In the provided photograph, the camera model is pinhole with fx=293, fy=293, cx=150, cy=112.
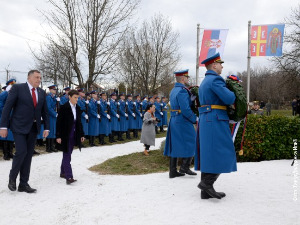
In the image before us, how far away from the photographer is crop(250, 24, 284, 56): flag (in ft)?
43.9

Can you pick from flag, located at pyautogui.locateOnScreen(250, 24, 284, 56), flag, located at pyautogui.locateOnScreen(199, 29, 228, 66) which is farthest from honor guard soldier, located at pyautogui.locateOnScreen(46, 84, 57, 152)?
flag, located at pyautogui.locateOnScreen(250, 24, 284, 56)

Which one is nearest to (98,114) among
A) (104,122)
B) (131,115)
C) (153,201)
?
(104,122)

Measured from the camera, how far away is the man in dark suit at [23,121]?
520 cm

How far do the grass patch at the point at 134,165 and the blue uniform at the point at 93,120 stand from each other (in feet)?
9.00

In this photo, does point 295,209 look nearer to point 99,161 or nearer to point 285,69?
point 99,161

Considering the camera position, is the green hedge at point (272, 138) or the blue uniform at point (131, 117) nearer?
the green hedge at point (272, 138)

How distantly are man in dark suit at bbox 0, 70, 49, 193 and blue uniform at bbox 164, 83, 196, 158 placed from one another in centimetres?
252

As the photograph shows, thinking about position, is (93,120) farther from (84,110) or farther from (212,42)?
(212,42)

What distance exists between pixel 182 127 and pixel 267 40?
9.94m

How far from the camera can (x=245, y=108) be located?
4.40m

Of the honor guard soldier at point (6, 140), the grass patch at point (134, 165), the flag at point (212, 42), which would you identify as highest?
the flag at point (212, 42)

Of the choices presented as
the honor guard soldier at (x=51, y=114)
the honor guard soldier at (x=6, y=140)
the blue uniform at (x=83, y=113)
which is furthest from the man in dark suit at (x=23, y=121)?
the blue uniform at (x=83, y=113)

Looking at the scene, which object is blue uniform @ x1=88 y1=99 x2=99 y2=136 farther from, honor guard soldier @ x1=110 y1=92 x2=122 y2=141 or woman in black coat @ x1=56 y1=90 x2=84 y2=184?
woman in black coat @ x1=56 y1=90 x2=84 y2=184

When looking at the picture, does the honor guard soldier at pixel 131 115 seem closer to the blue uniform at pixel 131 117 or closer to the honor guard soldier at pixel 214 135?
the blue uniform at pixel 131 117
